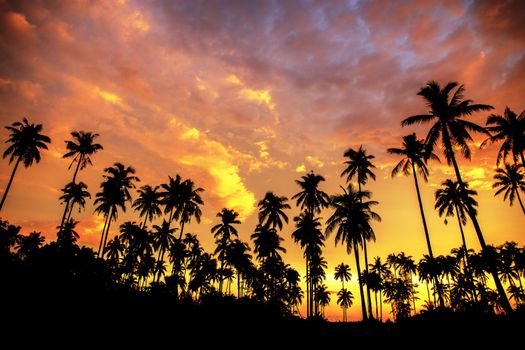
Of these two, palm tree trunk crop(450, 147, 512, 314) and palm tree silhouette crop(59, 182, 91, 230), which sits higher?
palm tree silhouette crop(59, 182, 91, 230)

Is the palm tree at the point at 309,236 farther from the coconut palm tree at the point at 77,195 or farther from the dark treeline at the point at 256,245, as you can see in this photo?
the coconut palm tree at the point at 77,195

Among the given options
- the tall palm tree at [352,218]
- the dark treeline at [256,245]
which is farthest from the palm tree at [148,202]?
the tall palm tree at [352,218]

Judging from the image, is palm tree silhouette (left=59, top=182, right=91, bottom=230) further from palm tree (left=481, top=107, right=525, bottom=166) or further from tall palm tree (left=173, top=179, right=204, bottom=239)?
palm tree (left=481, top=107, right=525, bottom=166)

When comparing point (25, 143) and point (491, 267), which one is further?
point (25, 143)

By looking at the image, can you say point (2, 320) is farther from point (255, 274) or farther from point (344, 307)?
point (344, 307)

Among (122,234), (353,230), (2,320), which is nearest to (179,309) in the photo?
(2,320)

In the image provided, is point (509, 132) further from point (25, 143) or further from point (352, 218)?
point (25, 143)

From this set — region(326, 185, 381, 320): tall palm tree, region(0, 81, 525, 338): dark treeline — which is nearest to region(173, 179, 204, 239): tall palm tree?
region(0, 81, 525, 338): dark treeline

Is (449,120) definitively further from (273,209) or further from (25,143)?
(25,143)

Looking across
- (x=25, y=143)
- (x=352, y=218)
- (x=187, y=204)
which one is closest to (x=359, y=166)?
(x=352, y=218)

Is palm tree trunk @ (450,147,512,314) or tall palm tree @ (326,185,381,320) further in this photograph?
tall palm tree @ (326,185,381,320)

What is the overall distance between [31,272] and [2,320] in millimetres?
5713

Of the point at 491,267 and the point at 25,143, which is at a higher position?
the point at 25,143

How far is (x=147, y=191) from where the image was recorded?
50.0 m
